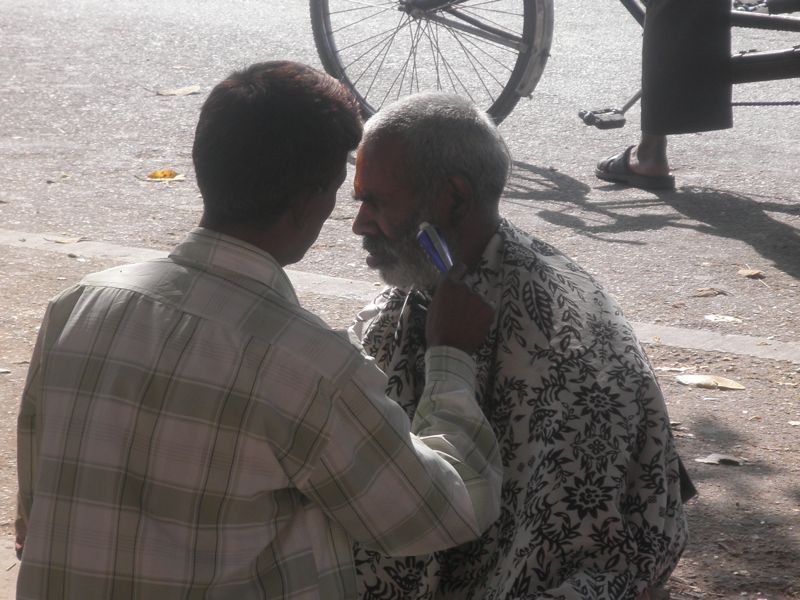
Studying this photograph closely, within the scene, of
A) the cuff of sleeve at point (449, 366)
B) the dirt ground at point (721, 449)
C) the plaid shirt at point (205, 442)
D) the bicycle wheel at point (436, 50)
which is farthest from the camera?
the bicycle wheel at point (436, 50)

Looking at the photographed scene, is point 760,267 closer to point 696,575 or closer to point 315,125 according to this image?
point 696,575

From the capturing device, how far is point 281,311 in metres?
1.83

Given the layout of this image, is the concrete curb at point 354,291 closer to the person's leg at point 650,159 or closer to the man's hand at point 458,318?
the person's leg at point 650,159

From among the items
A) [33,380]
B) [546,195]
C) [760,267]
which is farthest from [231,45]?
[33,380]

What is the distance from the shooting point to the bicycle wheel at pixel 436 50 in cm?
688

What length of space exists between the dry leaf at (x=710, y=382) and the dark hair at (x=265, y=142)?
266 centimetres

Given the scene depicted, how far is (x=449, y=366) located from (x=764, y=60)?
408 centimetres

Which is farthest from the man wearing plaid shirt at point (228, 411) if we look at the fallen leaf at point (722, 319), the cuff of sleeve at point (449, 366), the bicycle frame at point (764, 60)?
the bicycle frame at point (764, 60)

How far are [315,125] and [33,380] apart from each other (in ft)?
1.97

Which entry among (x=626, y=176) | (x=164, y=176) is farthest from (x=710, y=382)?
(x=164, y=176)

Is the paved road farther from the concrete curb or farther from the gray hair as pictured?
the gray hair

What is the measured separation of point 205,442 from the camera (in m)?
1.78

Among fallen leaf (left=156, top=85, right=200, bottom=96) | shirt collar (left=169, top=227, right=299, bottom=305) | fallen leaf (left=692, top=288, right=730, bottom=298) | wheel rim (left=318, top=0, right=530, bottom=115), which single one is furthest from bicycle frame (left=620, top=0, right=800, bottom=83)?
shirt collar (left=169, top=227, right=299, bottom=305)

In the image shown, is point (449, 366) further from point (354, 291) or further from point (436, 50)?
point (436, 50)
